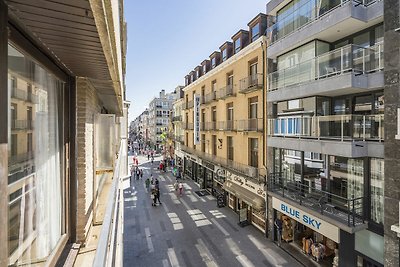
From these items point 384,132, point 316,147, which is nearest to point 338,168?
point 316,147

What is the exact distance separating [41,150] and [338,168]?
10889 mm

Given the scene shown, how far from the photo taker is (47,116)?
265cm

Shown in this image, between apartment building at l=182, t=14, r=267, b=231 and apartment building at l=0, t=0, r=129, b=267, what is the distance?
13.2m

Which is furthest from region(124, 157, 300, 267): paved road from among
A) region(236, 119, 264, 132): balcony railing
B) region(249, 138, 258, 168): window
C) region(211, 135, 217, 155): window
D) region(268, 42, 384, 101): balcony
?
region(268, 42, 384, 101): balcony

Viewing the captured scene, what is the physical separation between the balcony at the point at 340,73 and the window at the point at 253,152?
5372 mm

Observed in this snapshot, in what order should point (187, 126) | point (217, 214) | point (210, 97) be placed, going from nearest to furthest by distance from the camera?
point (217, 214)
point (210, 97)
point (187, 126)

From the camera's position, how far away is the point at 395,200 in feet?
25.6

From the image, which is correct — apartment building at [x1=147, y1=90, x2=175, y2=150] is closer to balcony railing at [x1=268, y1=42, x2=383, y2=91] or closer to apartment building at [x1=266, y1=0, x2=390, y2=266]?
apartment building at [x1=266, y1=0, x2=390, y2=266]

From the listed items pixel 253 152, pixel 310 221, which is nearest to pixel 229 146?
pixel 253 152

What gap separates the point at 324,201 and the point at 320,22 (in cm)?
776

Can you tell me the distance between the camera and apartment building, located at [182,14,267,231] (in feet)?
51.3

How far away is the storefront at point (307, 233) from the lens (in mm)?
10749

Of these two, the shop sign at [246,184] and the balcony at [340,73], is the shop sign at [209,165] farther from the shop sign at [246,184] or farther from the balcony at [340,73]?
the balcony at [340,73]

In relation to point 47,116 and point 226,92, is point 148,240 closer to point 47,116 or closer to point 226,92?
point 226,92
